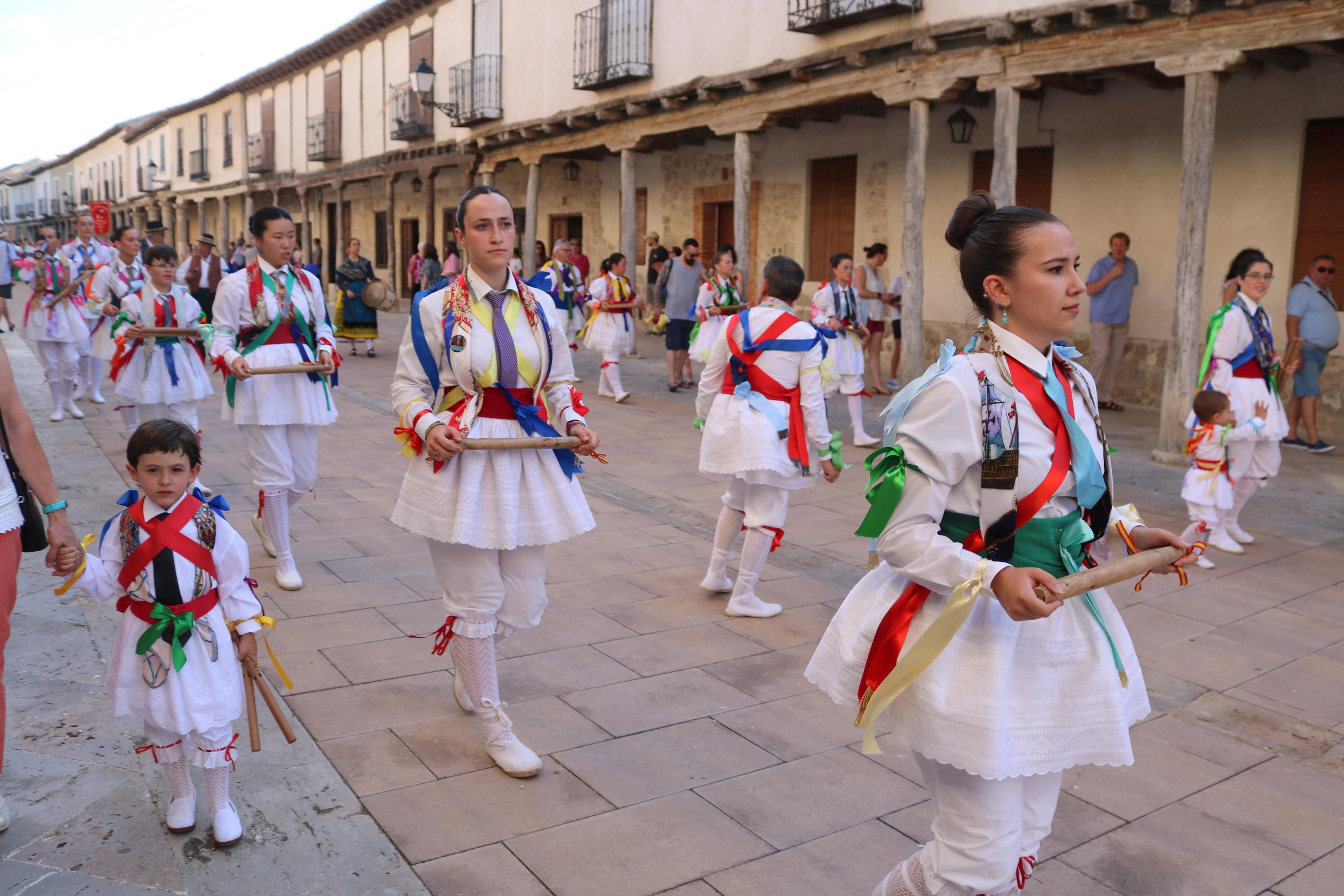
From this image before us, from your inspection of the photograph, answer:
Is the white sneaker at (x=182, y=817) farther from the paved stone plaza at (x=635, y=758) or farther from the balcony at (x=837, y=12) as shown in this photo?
the balcony at (x=837, y=12)

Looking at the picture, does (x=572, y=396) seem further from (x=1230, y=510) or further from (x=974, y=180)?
(x=974, y=180)

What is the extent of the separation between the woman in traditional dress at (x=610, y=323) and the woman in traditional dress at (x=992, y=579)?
1014 cm

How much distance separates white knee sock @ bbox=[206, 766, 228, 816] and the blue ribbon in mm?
1340

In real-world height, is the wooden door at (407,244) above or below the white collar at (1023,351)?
above

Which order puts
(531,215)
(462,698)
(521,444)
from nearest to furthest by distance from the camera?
(521,444), (462,698), (531,215)

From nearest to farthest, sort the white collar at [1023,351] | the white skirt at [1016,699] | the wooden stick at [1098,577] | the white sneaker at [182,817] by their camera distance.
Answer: the wooden stick at [1098,577] → the white skirt at [1016,699] → the white collar at [1023,351] → the white sneaker at [182,817]

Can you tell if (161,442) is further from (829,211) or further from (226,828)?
(829,211)

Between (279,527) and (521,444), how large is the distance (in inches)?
105

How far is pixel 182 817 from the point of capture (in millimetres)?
2930

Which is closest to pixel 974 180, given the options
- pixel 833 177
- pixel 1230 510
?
pixel 833 177

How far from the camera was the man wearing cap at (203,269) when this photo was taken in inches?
502

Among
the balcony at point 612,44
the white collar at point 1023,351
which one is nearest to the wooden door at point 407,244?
the balcony at point 612,44

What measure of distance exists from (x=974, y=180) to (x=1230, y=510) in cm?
804

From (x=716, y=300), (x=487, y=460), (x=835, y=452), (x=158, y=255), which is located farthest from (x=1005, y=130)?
(x=487, y=460)
